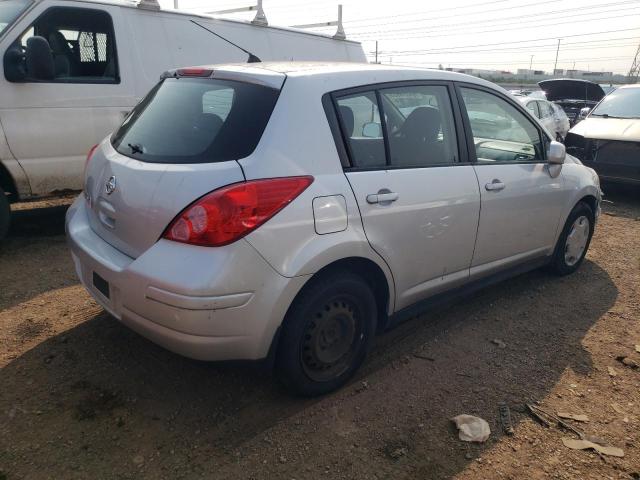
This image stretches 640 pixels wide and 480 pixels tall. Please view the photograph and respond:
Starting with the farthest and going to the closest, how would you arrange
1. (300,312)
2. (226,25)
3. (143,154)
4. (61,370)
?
(226,25) < (61,370) < (143,154) < (300,312)

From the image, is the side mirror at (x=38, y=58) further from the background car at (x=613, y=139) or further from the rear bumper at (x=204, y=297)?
the background car at (x=613, y=139)

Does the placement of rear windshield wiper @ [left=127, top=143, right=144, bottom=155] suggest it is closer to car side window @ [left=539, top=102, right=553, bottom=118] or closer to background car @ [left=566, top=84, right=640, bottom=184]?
background car @ [left=566, top=84, right=640, bottom=184]

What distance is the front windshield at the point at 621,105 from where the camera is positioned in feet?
27.6

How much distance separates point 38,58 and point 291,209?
129 inches

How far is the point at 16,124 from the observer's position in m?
4.61

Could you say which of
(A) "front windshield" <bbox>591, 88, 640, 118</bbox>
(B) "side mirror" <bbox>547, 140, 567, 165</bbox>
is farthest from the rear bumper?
(A) "front windshield" <bbox>591, 88, 640, 118</bbox>

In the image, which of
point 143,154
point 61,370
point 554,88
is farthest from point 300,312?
point 554,88

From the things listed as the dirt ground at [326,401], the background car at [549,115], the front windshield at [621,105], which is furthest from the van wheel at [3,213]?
the background car at [549,115]

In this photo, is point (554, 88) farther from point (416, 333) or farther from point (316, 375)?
point (316, 375)

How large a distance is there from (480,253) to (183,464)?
228 centimetres

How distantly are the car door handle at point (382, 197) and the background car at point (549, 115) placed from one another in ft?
30.2

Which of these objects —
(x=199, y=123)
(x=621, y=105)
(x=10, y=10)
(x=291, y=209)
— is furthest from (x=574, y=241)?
(x=10, y=10)

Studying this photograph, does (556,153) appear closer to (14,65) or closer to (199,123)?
(199,123)

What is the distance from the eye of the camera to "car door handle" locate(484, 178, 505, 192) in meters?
3.48
